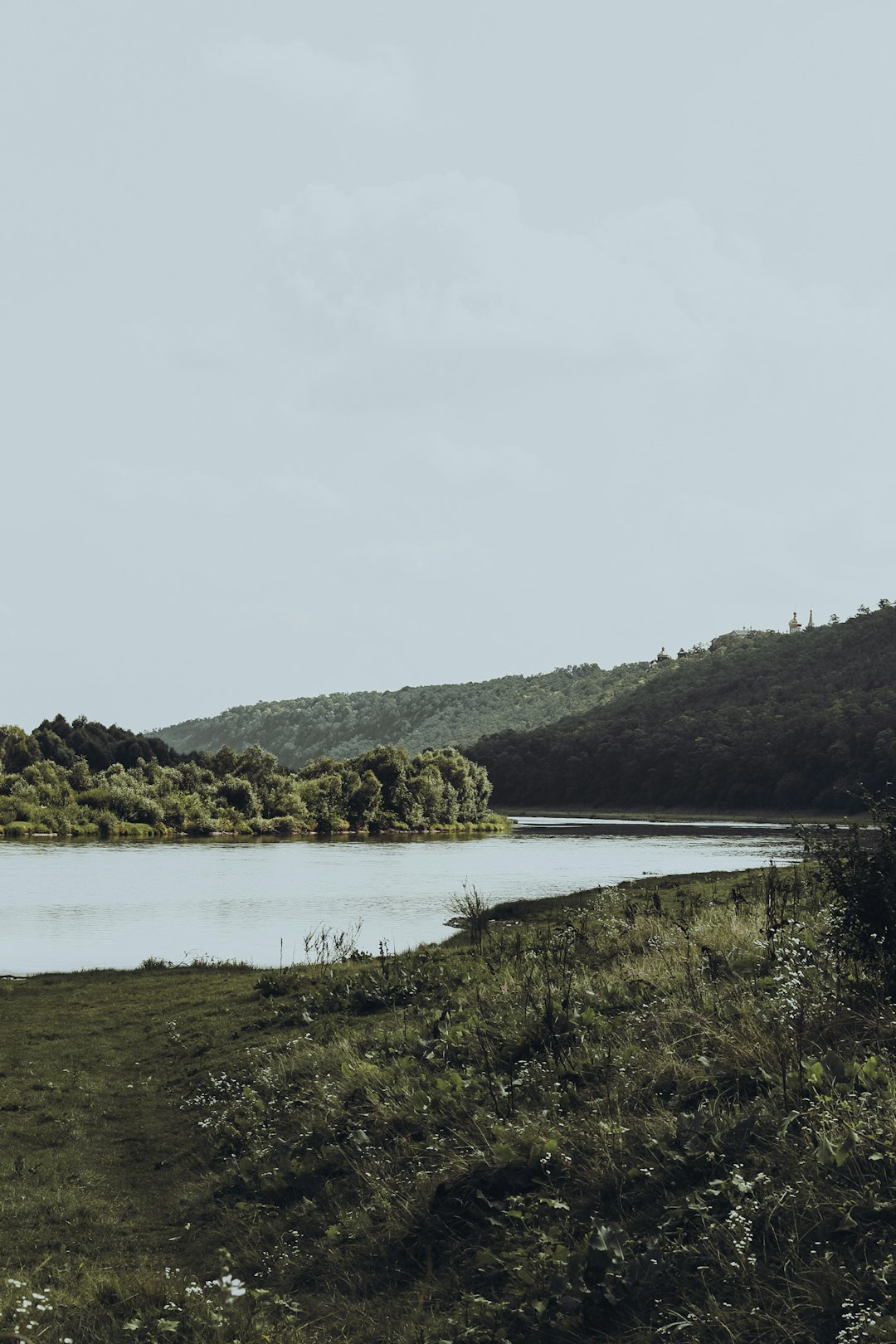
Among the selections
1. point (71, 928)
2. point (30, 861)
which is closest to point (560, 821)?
point (30, 861)

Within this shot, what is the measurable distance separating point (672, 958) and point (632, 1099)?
16.6 feet

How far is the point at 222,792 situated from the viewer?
94750mm

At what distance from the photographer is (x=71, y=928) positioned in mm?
33312

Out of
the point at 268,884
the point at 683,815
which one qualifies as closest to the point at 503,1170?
the point at 268,884

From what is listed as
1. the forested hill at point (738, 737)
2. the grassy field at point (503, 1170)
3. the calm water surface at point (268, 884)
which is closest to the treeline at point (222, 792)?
the calm water surface at point (268, 884)

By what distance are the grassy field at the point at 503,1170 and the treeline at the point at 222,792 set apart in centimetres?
7410

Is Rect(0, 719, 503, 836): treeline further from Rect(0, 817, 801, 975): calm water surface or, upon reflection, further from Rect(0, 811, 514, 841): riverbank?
Rect(0, 817, 801, 975): calm water surface

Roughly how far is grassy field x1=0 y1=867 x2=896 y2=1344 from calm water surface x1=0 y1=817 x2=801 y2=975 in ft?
47.4

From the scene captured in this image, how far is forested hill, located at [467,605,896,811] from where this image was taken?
124 metres

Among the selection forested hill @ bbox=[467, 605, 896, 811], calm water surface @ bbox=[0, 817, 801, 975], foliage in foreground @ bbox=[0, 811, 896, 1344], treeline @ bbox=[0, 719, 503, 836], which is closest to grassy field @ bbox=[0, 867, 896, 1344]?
foliage in foreground @ bbox=[0, 811, 896, 1344]

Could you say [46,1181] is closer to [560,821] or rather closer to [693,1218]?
[693,1218]

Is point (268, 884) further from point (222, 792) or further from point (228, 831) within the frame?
point (222, 792)

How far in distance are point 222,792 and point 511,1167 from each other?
89.1 metres

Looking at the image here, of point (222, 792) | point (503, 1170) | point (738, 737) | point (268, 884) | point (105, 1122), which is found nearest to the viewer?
point (503, 1170)
